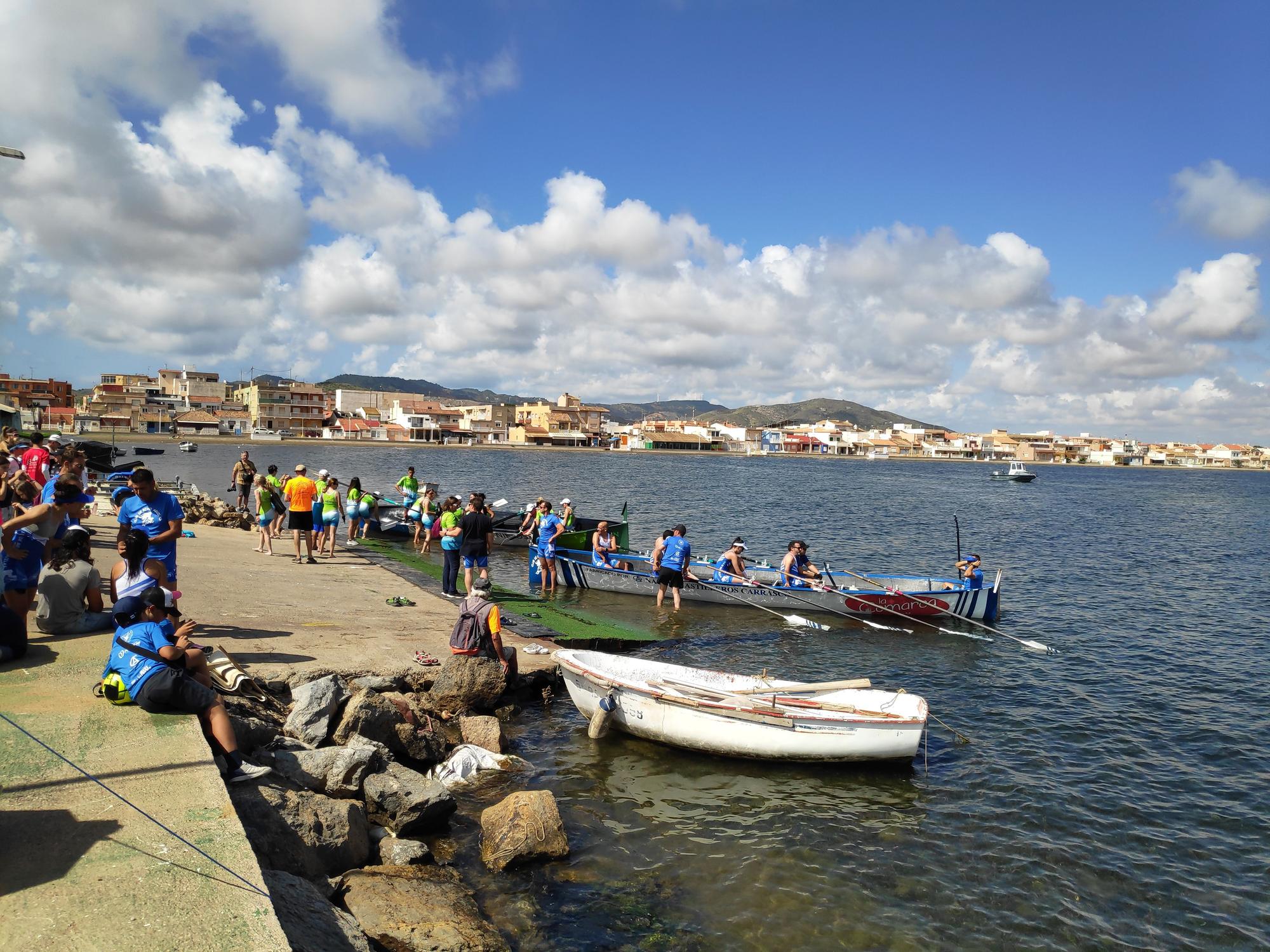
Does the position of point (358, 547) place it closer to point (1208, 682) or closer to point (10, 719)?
point (10, 719)

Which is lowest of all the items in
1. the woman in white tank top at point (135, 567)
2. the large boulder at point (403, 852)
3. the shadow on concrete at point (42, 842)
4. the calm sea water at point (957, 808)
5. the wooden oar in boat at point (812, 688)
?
the calm sea water at point (957, 808)

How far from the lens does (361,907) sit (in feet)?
18.5

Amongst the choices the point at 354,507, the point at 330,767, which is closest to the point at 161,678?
the point at 330,767

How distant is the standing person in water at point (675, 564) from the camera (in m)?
18.2

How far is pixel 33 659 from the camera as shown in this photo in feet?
24.2

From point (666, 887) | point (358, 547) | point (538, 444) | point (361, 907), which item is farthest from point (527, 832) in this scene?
point (538, 444)

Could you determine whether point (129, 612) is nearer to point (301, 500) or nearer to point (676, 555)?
point (301, 500)

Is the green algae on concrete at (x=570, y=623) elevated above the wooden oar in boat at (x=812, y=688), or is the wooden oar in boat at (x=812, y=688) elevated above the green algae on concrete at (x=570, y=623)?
the wooden oar in boat at (x=812, y=688)

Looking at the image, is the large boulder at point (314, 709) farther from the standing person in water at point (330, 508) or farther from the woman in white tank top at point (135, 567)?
the standing person in water at point (330, 508)

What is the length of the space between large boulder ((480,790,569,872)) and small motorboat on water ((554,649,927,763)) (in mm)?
2710

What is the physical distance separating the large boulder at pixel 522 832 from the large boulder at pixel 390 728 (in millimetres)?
1483

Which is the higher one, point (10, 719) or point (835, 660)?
point (10, 719)

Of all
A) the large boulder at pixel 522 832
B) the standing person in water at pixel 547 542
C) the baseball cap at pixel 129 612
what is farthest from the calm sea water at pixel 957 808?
the baseball cap at pixel 129 612

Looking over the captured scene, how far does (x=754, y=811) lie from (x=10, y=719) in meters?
7.25
